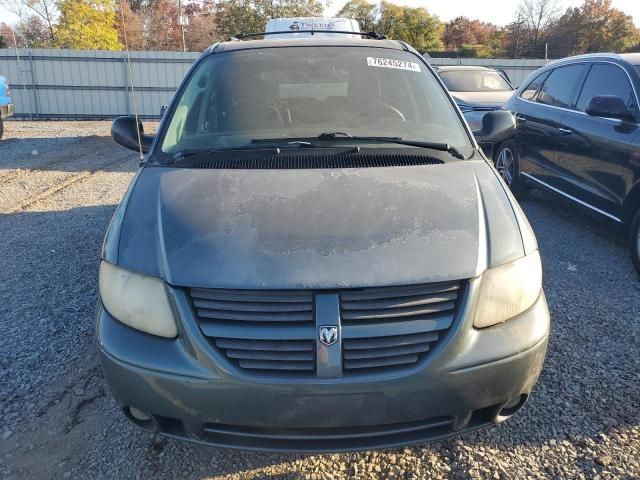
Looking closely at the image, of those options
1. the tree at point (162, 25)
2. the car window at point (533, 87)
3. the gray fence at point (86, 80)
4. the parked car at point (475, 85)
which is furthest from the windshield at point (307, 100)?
the tree at point (162, 25)

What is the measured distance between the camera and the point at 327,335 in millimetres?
1837

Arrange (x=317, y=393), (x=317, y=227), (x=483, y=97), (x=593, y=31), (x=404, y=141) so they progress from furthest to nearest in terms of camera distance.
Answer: (x=593, y=31)
(x=483, y=97)
(x=404, y=141)
(x=317, y=227)
(x=317, y=393)

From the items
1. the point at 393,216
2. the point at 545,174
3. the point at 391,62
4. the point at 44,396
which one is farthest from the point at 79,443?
the point at 545,174

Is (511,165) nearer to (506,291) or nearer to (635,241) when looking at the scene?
(635,241)

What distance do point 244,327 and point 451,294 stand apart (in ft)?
2.49

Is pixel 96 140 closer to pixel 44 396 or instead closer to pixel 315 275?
pixel 44 396

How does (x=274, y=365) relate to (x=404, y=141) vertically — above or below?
below

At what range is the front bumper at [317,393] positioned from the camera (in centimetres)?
184

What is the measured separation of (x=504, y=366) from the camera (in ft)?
6.38

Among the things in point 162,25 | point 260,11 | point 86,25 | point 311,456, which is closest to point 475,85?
point 311,456

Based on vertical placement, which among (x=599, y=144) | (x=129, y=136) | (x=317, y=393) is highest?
(x=129, y=136)

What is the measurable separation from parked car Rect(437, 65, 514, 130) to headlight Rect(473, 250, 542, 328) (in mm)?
7756

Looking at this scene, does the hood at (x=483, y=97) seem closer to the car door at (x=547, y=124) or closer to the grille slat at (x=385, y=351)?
the car door at (x=547, y=124)

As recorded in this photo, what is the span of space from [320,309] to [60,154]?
10.4 m
